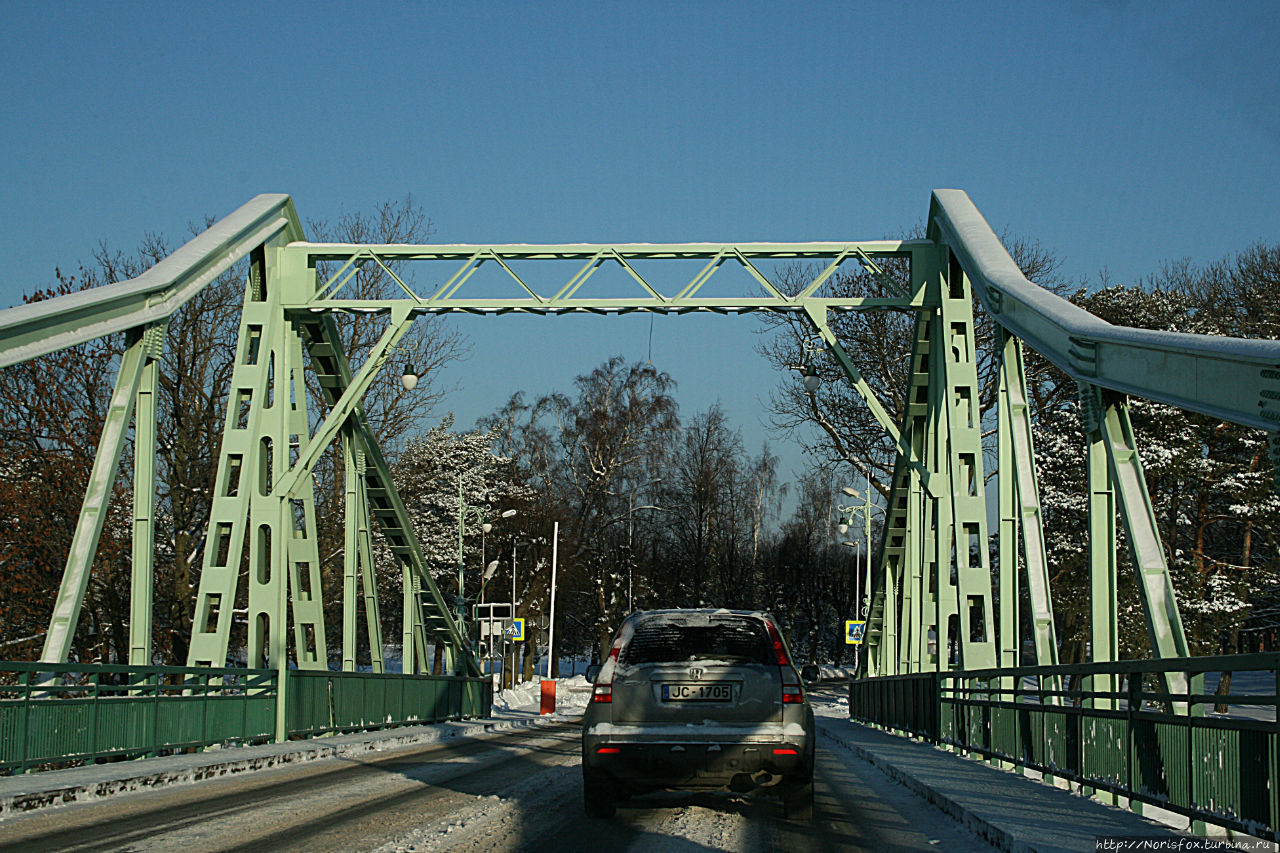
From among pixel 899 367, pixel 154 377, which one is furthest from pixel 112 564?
pixel 899 367

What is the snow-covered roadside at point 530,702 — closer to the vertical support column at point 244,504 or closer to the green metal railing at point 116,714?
the vertical support column at point 244,504

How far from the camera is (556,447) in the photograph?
2672 inches

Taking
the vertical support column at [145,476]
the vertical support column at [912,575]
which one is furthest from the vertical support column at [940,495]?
the vertical support column at [145,476]

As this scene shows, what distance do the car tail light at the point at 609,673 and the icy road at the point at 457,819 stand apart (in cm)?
92

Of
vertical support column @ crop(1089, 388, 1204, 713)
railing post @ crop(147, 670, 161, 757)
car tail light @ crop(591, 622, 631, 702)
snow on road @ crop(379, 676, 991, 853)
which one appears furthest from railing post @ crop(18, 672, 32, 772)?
vertical support column @ crop(1089, 388, 1204, 713)

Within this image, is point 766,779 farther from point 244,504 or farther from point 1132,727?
point 244,504

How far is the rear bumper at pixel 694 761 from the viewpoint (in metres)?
9.40

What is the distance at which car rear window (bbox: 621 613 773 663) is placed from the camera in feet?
32.6

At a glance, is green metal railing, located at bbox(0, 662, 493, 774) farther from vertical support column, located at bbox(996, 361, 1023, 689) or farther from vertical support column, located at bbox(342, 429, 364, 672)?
vertical support column, located at bbox(996, 361, 1023, 689)

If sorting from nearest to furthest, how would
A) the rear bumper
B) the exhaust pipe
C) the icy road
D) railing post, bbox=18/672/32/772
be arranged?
the icy road, the rear bumper, the exhaust pipe, railing post, bbox=18/672/32/772

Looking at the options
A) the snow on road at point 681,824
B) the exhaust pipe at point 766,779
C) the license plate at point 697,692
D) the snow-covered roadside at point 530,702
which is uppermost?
the license plate at point 697,692

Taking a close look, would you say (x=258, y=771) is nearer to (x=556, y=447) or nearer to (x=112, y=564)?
(x=112, y=564)

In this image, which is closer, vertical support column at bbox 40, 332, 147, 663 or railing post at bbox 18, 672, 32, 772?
railing post at bbox 18, 672, 32, 772

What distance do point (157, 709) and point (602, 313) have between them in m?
8.68
